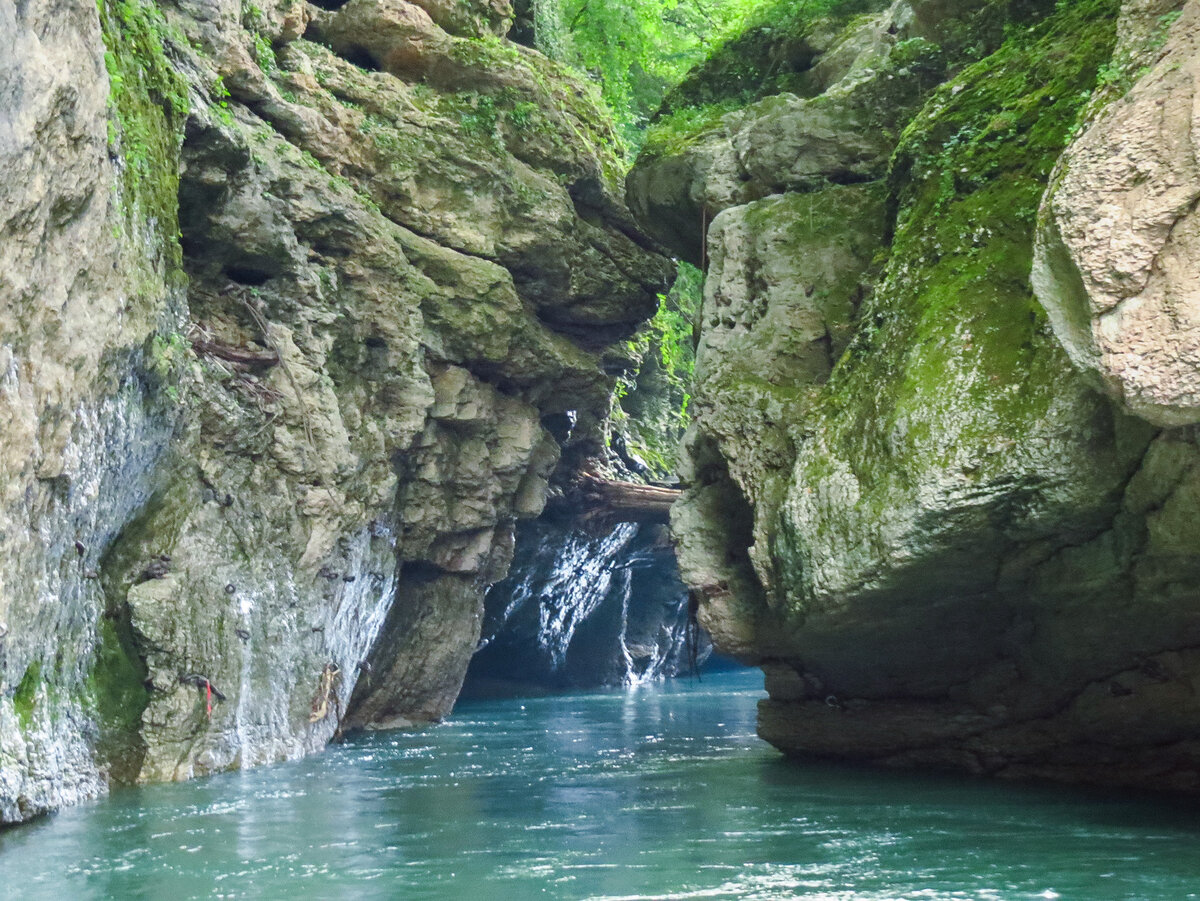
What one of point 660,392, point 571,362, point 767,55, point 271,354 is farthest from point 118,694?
point 660,392

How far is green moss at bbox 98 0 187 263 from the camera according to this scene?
9.40 meters

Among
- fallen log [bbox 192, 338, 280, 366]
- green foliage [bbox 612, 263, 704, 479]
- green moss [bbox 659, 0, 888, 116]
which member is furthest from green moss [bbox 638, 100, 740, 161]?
green foliage [bbox 612, 263, 704, 479]

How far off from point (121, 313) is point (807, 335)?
6431 mm

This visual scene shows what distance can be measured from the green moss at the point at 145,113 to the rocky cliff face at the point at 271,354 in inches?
1.6

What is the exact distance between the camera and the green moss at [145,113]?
9.40 metres

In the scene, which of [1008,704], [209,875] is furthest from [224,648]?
[1008,704]

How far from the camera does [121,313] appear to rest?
350 inches

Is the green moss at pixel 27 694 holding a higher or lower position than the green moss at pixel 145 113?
lower

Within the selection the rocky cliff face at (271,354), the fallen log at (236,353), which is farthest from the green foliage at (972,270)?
the fallen log at (236,353)

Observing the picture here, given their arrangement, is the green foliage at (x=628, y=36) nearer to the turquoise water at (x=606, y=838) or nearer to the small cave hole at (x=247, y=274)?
the small cave hole at (x=247, y=274)

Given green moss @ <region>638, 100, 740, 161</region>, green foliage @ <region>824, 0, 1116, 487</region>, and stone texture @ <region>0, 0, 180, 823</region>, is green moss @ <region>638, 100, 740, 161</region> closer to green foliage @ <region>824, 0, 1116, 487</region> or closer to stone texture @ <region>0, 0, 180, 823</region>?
green foliage @ <region>824, 0, 1116, 487</region>

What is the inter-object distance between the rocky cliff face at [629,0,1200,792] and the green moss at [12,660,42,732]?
20.0ft

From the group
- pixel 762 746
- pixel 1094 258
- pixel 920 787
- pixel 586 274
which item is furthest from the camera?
pixel 586 274

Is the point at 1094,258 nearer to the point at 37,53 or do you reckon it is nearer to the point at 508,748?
the point at 37,53
